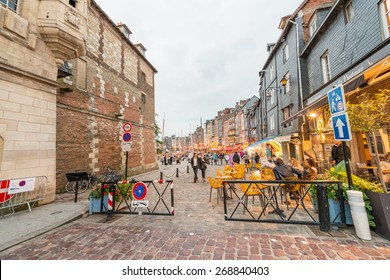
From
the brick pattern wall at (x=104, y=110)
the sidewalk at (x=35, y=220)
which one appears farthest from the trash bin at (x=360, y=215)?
the brick pattern wall at (x=104, y=110)

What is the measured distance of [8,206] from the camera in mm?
5211

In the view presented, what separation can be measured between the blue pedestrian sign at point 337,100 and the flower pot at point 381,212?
1.93 meters

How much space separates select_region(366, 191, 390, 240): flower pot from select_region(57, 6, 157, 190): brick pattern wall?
483 inches

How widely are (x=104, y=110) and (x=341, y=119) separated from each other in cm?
1367

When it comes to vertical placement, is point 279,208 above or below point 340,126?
below

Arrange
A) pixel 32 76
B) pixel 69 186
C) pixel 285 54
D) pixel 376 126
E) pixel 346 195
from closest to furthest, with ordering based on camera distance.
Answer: pixel 376 126
pixel 346 195
pixel 32 76
pixel 69 186
pixel 285 54

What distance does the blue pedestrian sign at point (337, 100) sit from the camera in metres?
3.72

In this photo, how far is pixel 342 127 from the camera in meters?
3.73

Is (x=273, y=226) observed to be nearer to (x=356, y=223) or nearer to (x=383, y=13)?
(x=356, y=223)

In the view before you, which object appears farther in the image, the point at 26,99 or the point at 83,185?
the point at 83,185

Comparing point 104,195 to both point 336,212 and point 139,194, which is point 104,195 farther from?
point 336,212

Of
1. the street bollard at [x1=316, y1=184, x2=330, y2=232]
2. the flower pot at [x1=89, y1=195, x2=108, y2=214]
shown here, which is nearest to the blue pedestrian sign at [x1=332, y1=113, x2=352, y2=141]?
the street bollard at [x1=316, y1=184, x2=330, y2=232]

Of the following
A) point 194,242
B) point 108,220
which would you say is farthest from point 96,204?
point 194,242

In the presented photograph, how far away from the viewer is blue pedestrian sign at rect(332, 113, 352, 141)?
3.60m
